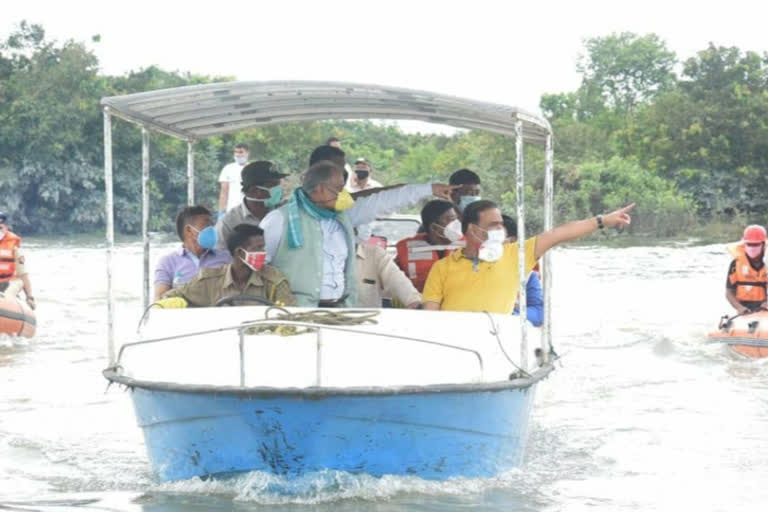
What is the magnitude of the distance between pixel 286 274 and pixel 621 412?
14.7ft

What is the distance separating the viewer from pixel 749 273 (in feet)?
47.3

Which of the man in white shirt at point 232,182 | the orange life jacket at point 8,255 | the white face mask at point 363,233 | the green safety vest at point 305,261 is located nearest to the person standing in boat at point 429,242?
the white face mask at point 363,233

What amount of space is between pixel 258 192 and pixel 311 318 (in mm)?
2244

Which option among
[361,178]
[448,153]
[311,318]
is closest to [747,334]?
[361,178]

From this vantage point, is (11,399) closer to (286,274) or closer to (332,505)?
(286,274)

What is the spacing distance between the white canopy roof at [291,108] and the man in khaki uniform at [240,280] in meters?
0.77

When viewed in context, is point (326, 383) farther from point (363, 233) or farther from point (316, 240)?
point (363, 233)

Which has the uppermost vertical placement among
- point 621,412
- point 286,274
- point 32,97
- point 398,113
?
point 32,97

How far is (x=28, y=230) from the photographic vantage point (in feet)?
171

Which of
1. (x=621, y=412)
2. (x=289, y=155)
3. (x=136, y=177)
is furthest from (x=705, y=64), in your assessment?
(x=621, y=412)

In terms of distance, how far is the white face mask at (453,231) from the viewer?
8.57m

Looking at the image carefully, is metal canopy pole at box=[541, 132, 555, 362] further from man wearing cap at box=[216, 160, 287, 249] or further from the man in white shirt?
the man in white shirt

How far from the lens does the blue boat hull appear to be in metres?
6.21

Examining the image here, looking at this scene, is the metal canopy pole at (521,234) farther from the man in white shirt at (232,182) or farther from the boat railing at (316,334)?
the man in white shirt at (232,182)
